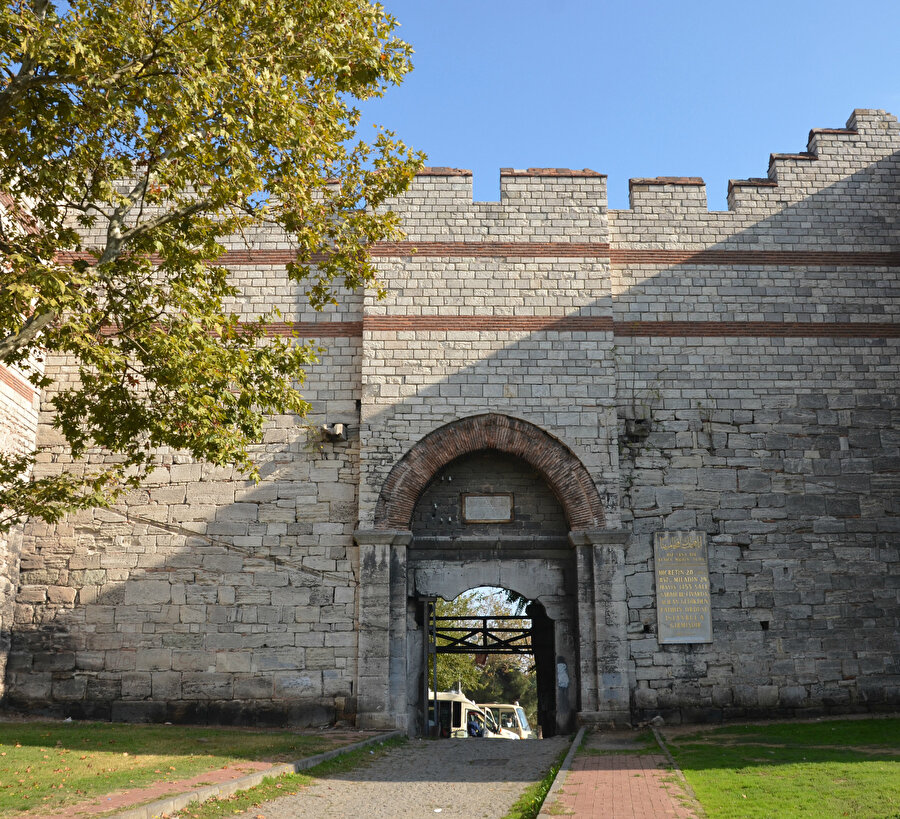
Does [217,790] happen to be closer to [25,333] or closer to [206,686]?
[25,333]

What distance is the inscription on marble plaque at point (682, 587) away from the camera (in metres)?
11.6

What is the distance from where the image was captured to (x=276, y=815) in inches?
247

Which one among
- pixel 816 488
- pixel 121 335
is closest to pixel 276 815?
pixel 121 335

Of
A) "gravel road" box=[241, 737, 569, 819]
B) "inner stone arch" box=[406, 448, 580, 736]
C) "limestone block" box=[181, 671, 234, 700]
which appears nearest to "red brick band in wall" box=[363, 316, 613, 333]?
"inner stone arch" box=[406, 448, 580, 736]

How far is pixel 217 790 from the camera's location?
6453 mm

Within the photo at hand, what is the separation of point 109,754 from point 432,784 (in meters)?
3.09

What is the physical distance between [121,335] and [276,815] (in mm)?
4066

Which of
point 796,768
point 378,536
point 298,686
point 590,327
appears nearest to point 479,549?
point 378,536

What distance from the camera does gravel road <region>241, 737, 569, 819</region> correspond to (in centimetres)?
665

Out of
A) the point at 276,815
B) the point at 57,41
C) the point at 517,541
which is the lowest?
the point at 276,815

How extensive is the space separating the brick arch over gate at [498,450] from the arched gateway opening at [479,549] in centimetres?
1

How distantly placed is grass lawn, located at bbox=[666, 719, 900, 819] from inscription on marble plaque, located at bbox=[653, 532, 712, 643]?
1332 millimetres

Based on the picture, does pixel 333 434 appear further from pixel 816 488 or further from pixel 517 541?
pixel 816 488

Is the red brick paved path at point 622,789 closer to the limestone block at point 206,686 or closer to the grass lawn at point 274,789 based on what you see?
the grass lawn at point 274,789
